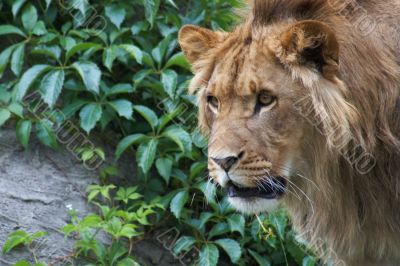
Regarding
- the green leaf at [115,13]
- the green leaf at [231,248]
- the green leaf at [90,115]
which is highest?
the green leaf at [115,13]

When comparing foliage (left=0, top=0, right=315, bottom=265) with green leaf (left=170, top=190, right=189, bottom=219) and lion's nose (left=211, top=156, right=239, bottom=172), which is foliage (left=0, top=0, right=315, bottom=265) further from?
lion's nose (left=211, top=156, right=239, bottom=172)

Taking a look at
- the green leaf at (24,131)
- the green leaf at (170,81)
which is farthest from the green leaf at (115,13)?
the green leaf at (24,131)

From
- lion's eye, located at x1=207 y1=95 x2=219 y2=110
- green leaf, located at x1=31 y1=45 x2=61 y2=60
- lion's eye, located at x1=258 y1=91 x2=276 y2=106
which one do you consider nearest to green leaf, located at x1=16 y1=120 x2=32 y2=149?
green leaf, located at x1=31 y1=45 x2=61 y2=60

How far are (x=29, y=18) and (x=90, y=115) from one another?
0.71m

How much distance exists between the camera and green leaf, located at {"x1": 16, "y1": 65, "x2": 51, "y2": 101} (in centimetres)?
426

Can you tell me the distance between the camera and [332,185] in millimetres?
3135

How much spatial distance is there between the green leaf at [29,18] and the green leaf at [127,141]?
0.82 m

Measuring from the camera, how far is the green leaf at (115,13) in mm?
4504

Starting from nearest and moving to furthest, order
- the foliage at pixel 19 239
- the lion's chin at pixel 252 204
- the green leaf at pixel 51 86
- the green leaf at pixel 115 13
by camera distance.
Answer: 1. the lion's chin at pixel 252 204
2. the foliage at pixel 19 239
3. the green leaf at pixel 51 86
4. the green leaf at pixel 115 13

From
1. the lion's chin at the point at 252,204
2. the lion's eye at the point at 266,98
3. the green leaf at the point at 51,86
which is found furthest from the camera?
the green leaf at the point at 51,86

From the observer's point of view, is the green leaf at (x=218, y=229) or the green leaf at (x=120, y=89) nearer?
the green leaf at (x=218, y=229)

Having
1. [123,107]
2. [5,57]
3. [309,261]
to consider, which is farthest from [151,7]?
[309,261]

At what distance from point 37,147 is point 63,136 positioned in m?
0.15

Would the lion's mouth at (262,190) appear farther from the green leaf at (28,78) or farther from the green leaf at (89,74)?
the green leaf at (28,78)
